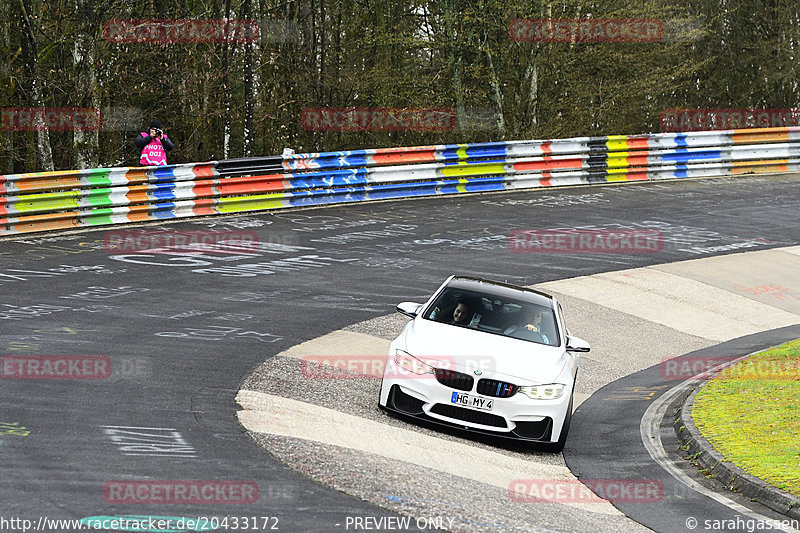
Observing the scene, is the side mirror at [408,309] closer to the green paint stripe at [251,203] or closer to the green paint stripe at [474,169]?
the green paint stripe at [251,203]

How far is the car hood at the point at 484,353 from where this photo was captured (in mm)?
9820

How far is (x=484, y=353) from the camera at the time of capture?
1006 cm

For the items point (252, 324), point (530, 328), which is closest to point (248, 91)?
point (252, 324)

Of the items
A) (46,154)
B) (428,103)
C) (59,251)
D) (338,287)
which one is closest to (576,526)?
(338,287)

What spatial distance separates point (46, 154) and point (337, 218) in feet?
24.4

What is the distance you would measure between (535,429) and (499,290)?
207cm

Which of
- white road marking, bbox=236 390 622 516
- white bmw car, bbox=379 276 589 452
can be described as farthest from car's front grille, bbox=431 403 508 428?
white road marking, bbox=236 390 622 516

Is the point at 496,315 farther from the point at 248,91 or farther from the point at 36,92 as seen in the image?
the point at 248,91

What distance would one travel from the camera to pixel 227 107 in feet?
87.0

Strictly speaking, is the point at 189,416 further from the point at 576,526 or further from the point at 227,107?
the point at 227,107

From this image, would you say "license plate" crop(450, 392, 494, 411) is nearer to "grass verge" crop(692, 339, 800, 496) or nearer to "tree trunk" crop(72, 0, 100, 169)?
"grass verge" crop(692, 339, 800, 496)

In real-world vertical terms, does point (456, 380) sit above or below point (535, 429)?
above

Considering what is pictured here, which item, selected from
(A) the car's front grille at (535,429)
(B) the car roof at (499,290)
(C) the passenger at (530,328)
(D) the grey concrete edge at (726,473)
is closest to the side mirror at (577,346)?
(C) the passenger at (530,328)

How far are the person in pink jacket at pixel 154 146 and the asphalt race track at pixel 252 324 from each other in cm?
191
